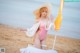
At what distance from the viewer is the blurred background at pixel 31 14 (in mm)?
2258

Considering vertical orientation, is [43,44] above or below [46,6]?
below

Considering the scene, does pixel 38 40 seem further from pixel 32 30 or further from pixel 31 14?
pixel 31 14

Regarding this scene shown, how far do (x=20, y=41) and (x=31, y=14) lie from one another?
332 millimetres

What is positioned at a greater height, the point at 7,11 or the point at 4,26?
the point at 7,11

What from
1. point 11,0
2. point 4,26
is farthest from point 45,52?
point 11,0

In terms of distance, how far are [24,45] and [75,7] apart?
0.71 m

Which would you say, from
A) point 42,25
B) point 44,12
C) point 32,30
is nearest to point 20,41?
point 32,30

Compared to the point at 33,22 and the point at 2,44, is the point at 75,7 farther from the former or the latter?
the point at 2,44

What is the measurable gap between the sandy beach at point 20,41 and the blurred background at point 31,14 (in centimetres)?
6

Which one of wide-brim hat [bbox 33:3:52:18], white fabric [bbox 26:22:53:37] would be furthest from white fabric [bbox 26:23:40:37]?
wide-brim hat [bbox 33:3:52:18]

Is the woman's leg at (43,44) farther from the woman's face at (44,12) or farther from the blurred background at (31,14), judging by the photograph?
the woman's face at (44,12)

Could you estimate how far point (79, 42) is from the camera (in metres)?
2.27

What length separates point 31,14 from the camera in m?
2.30

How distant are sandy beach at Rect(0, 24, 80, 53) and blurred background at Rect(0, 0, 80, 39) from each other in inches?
2.2
